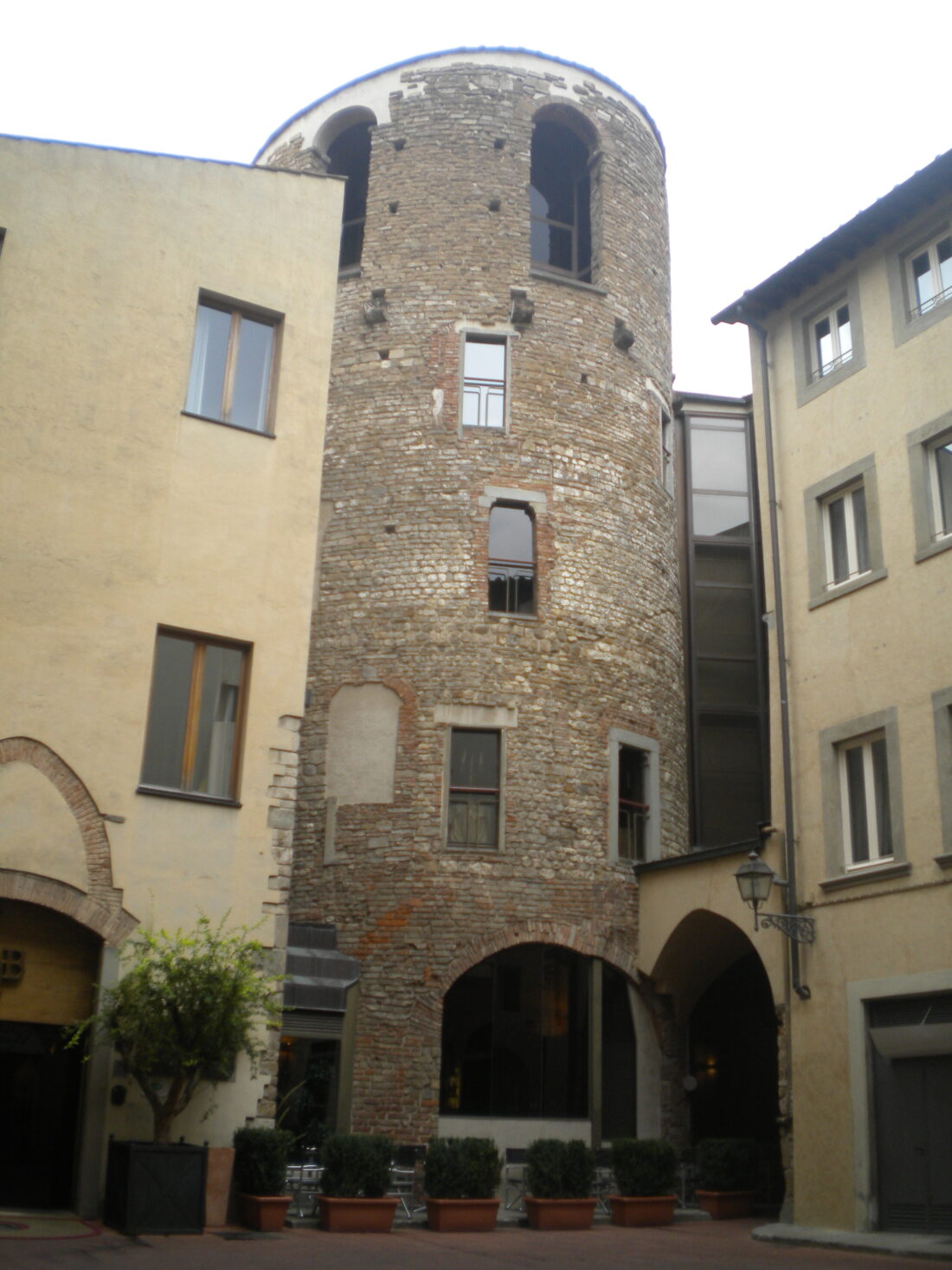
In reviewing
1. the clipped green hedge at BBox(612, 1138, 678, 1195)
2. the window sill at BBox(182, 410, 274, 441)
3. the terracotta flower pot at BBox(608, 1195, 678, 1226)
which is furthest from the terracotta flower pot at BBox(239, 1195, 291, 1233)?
the window sill at BBox(182, 410, 274, 441)

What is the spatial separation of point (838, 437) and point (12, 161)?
960cm

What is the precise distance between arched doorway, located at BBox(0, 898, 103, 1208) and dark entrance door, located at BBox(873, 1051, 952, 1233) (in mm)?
7801

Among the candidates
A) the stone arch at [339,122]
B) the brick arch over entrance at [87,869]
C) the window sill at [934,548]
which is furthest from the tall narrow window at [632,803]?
the stone arch at [339,122]

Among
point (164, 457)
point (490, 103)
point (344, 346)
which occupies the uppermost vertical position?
point (490, 103)

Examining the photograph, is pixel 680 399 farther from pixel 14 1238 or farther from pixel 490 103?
pixel 14 1238

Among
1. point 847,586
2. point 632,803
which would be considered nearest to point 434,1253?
point 847,586

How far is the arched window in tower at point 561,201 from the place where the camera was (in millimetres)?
22562

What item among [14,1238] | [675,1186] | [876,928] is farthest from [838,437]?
[14,1238]

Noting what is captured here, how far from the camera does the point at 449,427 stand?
20016 mm

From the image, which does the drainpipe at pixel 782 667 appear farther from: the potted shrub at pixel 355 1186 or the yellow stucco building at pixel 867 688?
the potted shrub at pixel 355 1186

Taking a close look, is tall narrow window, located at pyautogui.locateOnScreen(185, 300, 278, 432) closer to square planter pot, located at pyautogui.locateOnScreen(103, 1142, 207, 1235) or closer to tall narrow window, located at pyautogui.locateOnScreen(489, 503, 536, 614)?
tall narrow window, located at pyautogui.locateOnScreen(489, 503, 536, 614)

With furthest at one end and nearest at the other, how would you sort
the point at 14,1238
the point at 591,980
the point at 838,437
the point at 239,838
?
the point at 591,980
the point at 838,437
the point at 239,838
the point at 14,1238

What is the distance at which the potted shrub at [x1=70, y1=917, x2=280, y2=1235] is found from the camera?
1095cm

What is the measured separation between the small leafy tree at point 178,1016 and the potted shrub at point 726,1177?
261 inches
